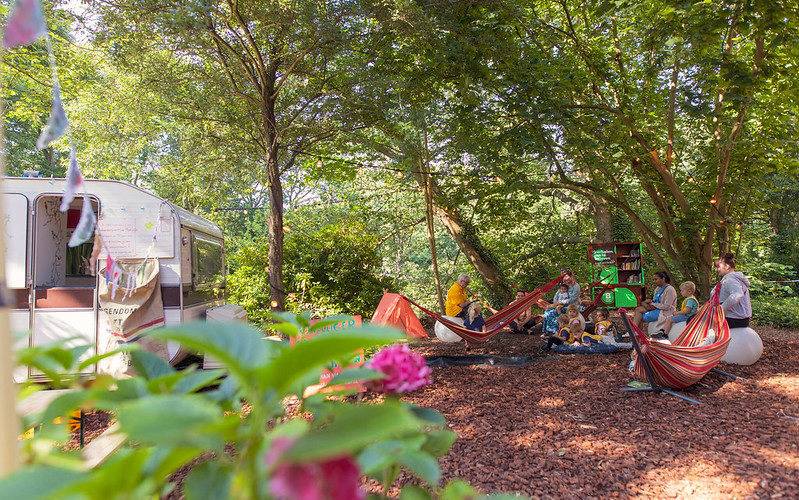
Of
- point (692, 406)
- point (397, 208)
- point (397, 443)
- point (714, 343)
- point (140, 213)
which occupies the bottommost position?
point (692, 406)

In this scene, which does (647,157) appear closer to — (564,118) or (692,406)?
(564,118)

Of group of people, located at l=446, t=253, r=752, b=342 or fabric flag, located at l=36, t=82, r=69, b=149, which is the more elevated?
fabric flag, located at l=36, t=82, r=69, b=149

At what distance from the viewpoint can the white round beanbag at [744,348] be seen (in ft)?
15.8

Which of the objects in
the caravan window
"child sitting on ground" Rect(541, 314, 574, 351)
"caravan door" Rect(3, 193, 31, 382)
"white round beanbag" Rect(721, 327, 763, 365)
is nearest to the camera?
"caravan door" Rect(3, 193, 31, 382)

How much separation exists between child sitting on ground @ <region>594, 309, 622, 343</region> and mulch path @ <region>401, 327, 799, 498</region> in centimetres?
159

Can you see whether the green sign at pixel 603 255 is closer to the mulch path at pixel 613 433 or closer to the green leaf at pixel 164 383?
the mulch path at pixel 613 433

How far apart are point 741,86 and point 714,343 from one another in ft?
8.15

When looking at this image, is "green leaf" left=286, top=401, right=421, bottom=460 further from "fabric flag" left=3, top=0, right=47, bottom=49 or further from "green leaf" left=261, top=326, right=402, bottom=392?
"fabric flag" left=3, top=0, right=47, bottom=49

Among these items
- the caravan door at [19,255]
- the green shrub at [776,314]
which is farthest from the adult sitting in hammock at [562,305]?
the caravan door at [19,255]

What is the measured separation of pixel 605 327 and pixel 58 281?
7.04 meters

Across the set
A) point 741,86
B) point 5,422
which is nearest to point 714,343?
point 741,86

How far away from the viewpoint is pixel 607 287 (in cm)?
865

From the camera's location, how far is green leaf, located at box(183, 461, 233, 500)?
54cm

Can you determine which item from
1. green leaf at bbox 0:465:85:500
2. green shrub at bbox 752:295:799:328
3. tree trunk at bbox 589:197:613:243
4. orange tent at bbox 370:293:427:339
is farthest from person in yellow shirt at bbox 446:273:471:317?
green shrub at bbox 752:295:799:328
